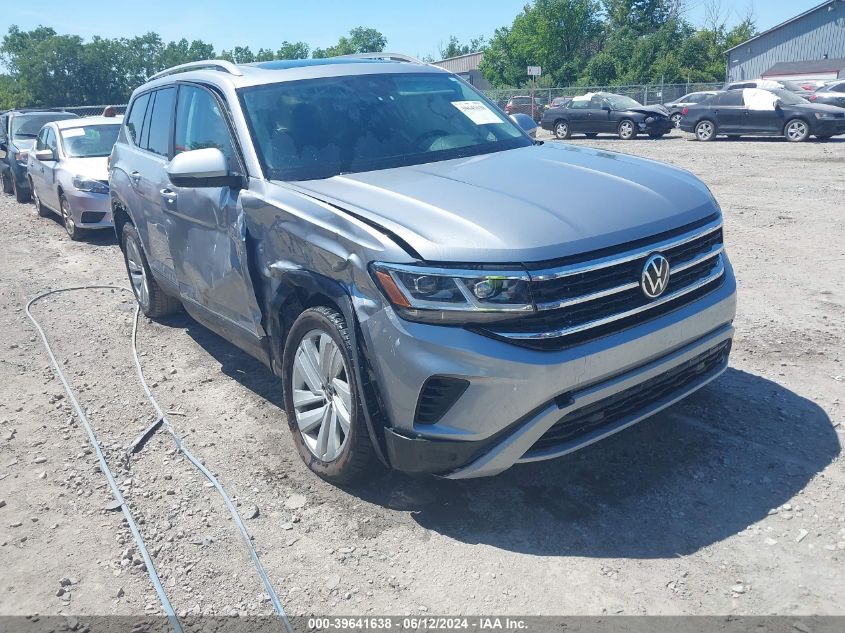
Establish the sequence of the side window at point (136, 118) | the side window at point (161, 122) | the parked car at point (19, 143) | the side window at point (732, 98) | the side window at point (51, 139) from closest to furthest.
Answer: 1. the side window at point (161, 122)
2. the side window at point (136, 118)
3. the side window at point (51, 139)
4. the parked car at point (19, 143)
5. the side window at point (732, 98)

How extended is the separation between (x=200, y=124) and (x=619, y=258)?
2915 millimetres

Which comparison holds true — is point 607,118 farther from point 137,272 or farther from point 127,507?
point 127,507

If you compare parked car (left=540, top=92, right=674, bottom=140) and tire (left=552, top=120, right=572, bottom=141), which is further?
tire (left=552, top=120, right=572, bottom=141)

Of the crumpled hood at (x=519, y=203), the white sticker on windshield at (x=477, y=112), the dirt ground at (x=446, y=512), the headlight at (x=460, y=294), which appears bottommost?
the dirt ground at (x=446, y=512)

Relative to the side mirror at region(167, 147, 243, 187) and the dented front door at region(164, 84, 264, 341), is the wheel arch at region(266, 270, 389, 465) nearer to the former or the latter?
the dented front door at region(164, 84, 264, 341)

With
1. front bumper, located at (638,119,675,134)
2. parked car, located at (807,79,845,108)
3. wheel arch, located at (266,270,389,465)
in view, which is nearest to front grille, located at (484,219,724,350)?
wheel arch, located at (266,270,389,465)

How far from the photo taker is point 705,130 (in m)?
22.5

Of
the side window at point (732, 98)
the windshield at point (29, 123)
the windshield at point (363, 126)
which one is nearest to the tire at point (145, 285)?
the windshield at point (363, 126)

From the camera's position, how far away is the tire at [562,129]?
26.4 m

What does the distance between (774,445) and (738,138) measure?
71.1 feet

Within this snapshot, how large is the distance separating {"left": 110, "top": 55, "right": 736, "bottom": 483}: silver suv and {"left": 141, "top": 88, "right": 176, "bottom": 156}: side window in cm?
64

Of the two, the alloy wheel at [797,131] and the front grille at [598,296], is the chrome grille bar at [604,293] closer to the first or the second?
the front grille at [598,296]

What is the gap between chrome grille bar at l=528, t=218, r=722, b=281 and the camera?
9.68ft

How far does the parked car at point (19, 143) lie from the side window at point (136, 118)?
9.81m
